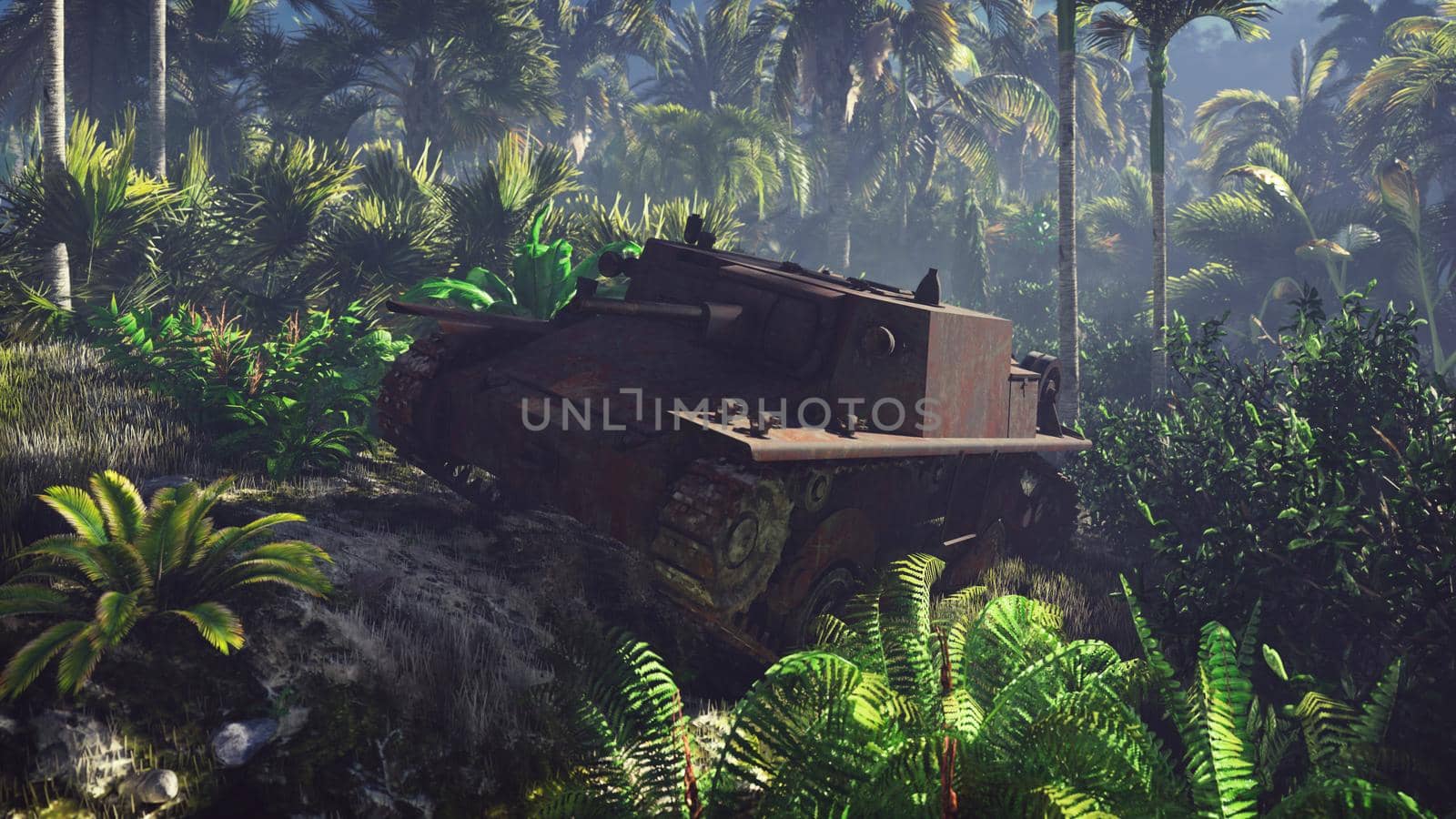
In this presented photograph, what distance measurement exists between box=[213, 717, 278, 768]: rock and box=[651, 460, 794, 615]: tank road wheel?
74.8 inches

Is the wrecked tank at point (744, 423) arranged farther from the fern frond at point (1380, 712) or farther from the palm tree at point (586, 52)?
the palm tree at point (586, 52)

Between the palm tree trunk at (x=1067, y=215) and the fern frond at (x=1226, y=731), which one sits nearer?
the fern frond at (x=1226, y=731)

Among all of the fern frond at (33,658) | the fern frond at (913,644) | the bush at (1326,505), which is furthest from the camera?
the bush at (1326,505)

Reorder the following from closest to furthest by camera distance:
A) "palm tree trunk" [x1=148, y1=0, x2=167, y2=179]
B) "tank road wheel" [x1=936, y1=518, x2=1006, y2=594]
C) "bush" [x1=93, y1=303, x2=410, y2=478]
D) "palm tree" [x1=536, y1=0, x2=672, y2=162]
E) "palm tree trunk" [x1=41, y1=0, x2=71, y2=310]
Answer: "tank road wheel" [x1=936, y1=518, x2=1006, y2=594]
"bush" [x1=93, y1=303, x2=410, y2=478]
"palm tree trunk" [x1=41, y1=0, x2=71, y2=310]
"palm tree trunk" [x1=148, y1=0, x2=167, y2=179]
"palm tree" [x1=536, y1=0, x2=672, y2=162]

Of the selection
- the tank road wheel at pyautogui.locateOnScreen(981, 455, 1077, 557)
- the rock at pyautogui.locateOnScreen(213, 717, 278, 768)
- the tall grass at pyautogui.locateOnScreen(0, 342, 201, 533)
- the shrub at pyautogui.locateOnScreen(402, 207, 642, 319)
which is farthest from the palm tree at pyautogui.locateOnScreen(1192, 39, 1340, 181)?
the rock at pyautogui.locateOnScreen(213, 717, 278, 768)

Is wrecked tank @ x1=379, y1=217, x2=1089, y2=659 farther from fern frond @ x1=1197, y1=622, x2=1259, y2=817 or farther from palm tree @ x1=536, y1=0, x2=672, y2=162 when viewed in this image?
palm tree @ x1=536, y1=0, x2=672, y2=162

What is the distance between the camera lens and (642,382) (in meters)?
6.28

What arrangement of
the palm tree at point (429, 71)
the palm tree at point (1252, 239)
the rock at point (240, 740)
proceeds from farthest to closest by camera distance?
the palm tree at point (1252, 239), the palm tree at point (429, 71), the rock at point (240, 740)

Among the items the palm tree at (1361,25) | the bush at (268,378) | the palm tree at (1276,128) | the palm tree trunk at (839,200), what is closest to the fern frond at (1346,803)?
the bush at (268,378)

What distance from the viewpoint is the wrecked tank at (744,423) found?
16.8 ft

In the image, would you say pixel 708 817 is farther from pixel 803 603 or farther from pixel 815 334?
pixel 815 334

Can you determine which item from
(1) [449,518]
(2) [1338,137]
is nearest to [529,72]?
(1) [449,518]

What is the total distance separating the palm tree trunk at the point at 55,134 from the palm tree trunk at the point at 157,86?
3.47 m

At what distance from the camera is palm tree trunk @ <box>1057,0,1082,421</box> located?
41.1 feet
